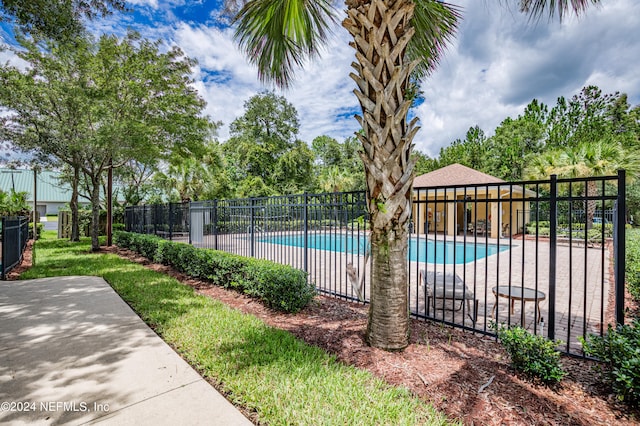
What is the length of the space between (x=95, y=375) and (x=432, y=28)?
19.8 feet

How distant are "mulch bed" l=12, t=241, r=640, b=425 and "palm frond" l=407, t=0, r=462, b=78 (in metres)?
3.77

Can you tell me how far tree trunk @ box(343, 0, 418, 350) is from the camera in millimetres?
3312

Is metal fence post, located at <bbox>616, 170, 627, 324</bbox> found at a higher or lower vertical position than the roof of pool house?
lower

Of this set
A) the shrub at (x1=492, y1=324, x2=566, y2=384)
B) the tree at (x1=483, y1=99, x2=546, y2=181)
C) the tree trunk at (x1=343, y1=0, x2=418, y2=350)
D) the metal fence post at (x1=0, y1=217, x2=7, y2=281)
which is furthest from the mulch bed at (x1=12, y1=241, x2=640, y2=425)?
the tree at (x1=483, y1=99, x2=546, y2=181)

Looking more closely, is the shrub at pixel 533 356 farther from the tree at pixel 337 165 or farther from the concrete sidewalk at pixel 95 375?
the tree at pixel 337 165

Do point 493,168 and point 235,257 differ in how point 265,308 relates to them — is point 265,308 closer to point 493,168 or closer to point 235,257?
point 235,257

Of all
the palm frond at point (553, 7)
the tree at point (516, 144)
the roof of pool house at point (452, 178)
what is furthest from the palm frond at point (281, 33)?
the tree at point (516, 144)

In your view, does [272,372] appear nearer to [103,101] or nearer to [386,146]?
[386,146]

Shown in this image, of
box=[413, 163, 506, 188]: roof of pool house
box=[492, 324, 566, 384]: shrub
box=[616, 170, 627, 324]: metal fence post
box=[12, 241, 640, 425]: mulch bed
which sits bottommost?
box=[12, 241, 640, 425]: mulch bed

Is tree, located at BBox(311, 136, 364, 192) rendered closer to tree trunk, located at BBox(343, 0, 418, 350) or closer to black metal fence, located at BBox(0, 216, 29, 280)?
black metal fence, located at BBox(0, 216, 29, 280)

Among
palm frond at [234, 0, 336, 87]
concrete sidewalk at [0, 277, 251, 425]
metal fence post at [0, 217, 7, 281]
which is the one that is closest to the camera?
concrete sidewalk at [0, 277, 251, 425]

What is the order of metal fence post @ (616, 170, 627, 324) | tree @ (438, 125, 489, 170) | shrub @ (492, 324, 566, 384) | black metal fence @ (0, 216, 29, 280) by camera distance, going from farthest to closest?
tree @ (438, 125, 489, 170)
black metal fence @ (0, 216, 29, 280)
metal fence post @ (616, 170, 627, 324)
shrub @ (492, 324, 566, 384)

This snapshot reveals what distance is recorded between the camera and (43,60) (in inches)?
402

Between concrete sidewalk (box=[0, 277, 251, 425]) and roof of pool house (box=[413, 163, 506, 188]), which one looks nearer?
concrete sidewalk (box=[0, 277, 251, 425])
